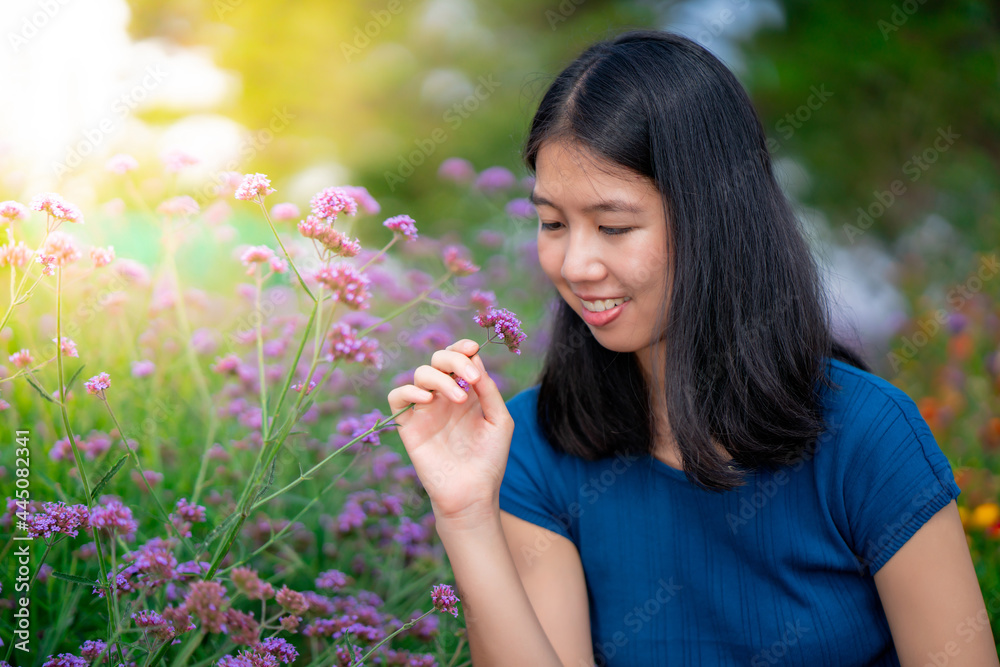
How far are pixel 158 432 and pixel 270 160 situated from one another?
11.4ft

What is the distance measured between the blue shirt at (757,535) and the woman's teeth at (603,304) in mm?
408

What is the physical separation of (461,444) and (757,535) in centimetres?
63

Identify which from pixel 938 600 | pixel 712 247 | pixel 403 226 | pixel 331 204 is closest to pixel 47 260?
pixel 331 204

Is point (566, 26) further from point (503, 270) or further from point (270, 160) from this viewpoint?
point (503, 270)

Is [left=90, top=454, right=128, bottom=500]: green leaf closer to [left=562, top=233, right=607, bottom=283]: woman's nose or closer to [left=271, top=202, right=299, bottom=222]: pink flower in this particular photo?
[left=271, top=202, right=299, bottom=222]: pink flower

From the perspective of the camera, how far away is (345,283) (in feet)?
3.53

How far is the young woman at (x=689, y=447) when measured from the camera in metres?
1.30

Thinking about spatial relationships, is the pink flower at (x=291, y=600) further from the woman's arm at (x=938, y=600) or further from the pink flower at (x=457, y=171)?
the pink flower at (x=457, y=171)

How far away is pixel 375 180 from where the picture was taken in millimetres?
5617

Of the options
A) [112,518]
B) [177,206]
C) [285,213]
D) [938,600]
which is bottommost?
[938,600]

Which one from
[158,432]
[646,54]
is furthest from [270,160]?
[646,54]

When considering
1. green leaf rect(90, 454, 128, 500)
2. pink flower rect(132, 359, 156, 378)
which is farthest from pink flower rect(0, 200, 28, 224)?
pink flower rect(132, 359, 156, 378)

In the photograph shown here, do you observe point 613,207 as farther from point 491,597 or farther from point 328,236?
point 491,597

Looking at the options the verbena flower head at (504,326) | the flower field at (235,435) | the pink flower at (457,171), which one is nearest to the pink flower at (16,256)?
the flower field at (235,435)
